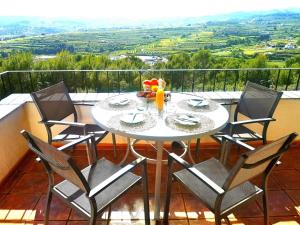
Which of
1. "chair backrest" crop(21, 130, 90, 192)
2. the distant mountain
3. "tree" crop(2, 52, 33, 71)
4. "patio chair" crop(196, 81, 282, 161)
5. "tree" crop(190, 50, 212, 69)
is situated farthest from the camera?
the distant mountain

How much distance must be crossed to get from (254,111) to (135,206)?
56.1 inches

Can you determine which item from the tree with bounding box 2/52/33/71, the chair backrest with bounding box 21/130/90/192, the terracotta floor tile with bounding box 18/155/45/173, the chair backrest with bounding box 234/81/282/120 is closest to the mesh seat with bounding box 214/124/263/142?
the chair backrest with bounding box 234/81/282/120

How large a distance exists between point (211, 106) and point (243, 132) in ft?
1.53

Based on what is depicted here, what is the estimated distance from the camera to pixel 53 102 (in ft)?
7.52

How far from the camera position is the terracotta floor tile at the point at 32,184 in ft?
7.14

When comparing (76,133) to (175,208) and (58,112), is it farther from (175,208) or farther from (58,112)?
(175,208)

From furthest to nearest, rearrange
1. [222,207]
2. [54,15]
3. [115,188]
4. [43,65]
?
[54,15], [43,65], [115,188], [222,207]

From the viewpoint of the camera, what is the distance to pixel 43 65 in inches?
486

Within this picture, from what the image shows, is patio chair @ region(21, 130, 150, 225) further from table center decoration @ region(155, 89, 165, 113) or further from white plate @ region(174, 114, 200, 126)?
table center decoration @ region(155, 89, 165, 113)

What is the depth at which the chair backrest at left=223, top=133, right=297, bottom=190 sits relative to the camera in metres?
1.20

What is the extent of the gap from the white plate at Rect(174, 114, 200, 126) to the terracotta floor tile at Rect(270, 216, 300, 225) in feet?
3.19

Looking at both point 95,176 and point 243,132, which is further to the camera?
point 243,132

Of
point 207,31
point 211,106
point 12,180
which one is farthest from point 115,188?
point 207,31

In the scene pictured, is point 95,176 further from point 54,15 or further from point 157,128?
point 54,15
